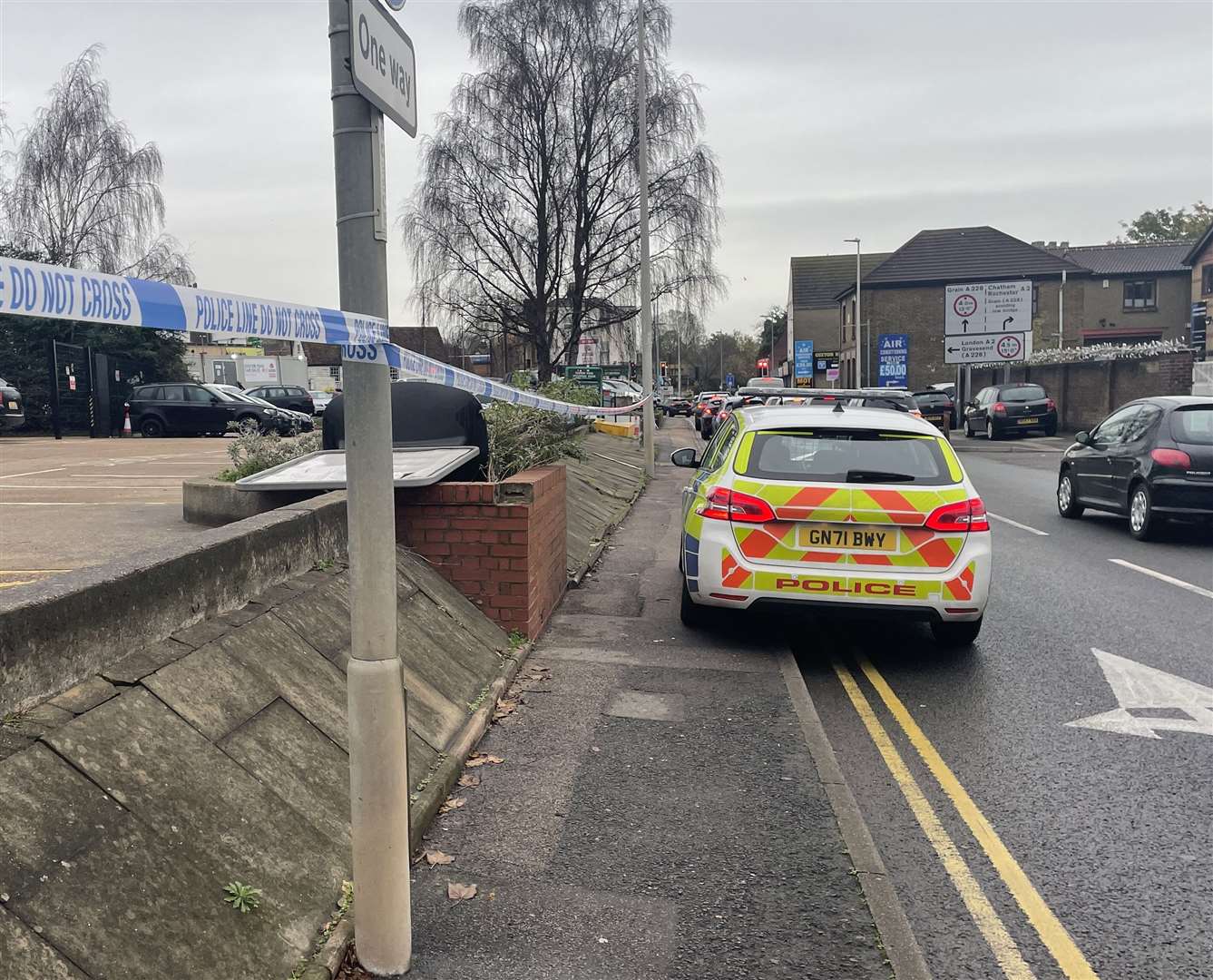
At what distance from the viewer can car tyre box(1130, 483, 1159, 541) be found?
1129 cm

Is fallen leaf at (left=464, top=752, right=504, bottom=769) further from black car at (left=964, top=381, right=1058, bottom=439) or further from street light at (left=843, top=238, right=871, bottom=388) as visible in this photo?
street light at (left=843, top=238, right=871, bottom=388)

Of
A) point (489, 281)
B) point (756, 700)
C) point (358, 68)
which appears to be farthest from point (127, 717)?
point (489, 281)

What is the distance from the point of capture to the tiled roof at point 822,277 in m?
82.0

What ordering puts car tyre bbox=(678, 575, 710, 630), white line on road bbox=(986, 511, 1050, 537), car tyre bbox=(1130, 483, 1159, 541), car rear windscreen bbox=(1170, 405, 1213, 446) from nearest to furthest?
car tyre bbox=(678, 575, 710, 630) < car rear windscreen bbox=(1170, 405, 1213, 446) < car tyre bbox=(1130, 483, 1159, 541) < white line on road bbox=(986, 511, 1050, 537)

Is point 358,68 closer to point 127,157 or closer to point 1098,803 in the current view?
point 1098,803

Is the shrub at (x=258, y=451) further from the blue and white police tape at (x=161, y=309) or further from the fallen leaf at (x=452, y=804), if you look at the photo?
the blue and white police tape at (x=161, y=309)

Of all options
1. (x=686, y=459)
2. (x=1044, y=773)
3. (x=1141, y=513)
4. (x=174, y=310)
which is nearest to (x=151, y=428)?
(x=686, y=459)

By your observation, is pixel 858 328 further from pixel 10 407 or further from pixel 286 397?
pixel 10 407

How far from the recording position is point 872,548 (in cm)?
620

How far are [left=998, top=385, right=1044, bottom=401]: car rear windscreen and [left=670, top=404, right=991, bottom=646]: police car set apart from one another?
87.8ft

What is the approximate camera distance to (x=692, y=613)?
7156mm

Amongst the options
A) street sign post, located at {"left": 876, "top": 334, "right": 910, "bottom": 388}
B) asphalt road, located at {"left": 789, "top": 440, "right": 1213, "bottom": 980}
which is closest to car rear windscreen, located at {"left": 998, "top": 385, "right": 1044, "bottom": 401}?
street sign post, located at {"left": 876, "top": 334, "right": 910, "bottom": 388}

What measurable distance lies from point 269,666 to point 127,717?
0.90m

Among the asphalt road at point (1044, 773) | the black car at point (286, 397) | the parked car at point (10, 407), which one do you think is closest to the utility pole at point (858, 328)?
the black car at point (286, 397)
